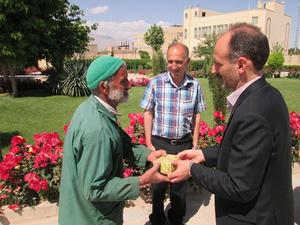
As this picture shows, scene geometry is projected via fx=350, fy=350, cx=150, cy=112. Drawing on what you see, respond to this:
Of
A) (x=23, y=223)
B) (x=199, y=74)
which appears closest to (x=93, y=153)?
(x=23, y=223)

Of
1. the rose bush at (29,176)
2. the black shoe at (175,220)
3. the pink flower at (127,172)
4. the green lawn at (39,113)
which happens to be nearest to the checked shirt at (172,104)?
the pink flower at (127,172)

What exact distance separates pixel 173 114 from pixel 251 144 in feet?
7.22

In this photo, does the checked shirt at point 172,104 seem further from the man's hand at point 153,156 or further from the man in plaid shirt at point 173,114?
the man's hand at point 153,156

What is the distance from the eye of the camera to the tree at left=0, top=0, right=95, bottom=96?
16828mm

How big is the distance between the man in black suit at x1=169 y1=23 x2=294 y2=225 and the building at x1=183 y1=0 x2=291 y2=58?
286 ft

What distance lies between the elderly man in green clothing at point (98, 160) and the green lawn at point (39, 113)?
20.5ft

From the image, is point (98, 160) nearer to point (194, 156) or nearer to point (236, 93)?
point (236, 93)

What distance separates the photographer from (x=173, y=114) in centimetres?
409

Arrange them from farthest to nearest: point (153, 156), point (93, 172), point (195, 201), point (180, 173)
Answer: point (195, 201), point (153, 156), point (180, 173), point (93, 172)

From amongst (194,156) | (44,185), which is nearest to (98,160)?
(194,156)

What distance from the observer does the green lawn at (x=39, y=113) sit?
10305 millimetres

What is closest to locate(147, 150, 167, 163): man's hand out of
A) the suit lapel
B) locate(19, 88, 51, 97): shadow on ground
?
the suit lapel

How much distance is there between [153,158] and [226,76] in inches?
43.2

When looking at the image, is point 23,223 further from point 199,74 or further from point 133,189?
point 199,74
